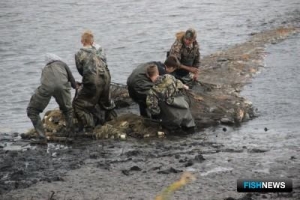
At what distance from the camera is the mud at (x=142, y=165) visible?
991 centimetres

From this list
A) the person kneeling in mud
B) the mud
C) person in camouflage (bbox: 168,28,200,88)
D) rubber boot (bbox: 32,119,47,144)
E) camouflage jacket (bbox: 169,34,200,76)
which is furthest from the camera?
camouflage jacket (bbox: 169,34,200,76)

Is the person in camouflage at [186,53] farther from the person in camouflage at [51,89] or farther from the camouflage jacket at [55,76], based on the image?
the camouflage jacket at [55,76]

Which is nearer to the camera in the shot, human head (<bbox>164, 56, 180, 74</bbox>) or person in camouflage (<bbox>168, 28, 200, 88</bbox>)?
human head (<bbox>164, 56, 180, 74</bbox>)

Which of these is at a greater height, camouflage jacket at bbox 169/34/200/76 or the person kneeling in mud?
camouflage jacket at bbox 169/34/200/76

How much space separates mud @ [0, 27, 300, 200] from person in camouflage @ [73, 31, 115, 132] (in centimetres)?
69

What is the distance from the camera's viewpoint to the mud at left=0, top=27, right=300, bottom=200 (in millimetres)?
9906

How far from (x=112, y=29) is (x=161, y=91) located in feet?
67.8

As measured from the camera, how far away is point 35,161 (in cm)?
1177

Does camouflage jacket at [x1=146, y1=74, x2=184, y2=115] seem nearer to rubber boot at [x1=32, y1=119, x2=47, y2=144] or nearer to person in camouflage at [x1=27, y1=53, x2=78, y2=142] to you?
person in camouflage at [x1=27, y1=53, x2=78, y2=142]

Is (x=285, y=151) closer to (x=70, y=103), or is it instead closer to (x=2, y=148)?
(x=70, y=103)

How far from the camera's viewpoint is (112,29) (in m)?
32.8

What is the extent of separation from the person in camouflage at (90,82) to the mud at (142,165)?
0.69 m

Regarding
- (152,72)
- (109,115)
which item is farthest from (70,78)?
(152,72)

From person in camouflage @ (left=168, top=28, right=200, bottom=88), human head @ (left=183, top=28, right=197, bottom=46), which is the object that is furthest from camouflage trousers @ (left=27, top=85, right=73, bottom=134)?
human head @ (left=183, top=28, right=197, bottom=46)
